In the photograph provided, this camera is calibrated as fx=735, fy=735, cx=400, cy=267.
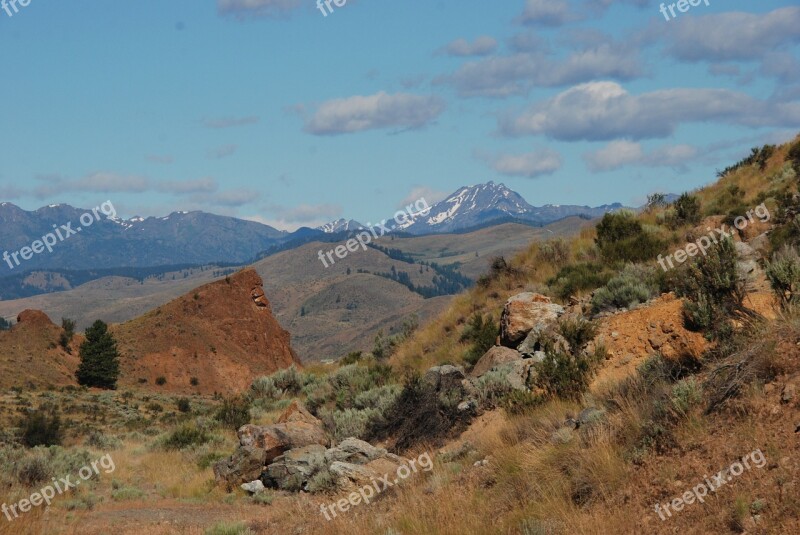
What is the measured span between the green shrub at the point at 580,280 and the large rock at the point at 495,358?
3347 millimetres

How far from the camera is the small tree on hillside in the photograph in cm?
4834

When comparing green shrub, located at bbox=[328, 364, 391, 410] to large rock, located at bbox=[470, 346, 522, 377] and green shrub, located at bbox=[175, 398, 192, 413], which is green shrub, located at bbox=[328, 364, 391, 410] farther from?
green shrub, located at bbox=[175, 398, 192, 413]

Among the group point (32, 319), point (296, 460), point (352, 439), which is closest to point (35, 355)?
point (32, 319)

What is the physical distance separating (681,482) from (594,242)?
16.0 m

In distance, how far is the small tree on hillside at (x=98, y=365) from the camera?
48344mm

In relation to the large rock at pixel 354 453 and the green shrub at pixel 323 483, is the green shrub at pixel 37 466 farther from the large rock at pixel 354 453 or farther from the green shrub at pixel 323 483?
the large rock at pixel 354 453

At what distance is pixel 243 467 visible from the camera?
15.1m

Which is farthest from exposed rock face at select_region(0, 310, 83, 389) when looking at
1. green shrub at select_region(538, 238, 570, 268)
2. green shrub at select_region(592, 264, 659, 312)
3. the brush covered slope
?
green shrub at select_region(592, 264, 659, 312)

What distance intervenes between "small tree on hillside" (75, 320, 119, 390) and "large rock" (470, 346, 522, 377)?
39.0 m

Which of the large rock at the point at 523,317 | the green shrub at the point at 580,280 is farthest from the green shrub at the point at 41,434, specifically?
the green shrub at the point at 580,280

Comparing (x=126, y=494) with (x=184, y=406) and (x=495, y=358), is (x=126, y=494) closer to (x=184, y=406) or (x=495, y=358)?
(x=495, y=358)

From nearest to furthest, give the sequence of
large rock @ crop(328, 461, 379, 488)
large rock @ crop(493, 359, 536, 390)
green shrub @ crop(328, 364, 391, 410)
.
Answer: large rock @ crop(328, 461, 379, 488) → large rock @ crop(493, 359, 536, 390) → green shrub @ crop(328, 364, 391, 410)

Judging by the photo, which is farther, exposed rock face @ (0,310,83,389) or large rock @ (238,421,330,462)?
exposed rock face @ (0,310,83,389)

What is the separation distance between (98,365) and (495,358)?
131ft
